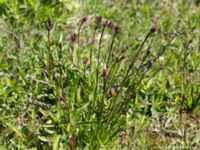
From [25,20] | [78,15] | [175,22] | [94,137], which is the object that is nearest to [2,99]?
[94,137]

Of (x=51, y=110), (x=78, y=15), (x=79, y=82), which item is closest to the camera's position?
(x=51, y=110)

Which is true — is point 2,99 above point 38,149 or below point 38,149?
above

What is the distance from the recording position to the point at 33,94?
9.50ft

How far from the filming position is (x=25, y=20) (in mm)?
3738

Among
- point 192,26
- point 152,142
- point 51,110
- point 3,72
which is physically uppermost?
point 192,26

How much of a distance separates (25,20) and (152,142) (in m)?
1.68

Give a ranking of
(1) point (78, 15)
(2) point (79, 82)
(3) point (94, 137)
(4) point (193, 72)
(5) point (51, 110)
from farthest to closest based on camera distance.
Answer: (1) point (78, 15)
(4) point (193, 72)
(2) point (79, 82)
(5) point (51, 110)
(3) point (94, 137)

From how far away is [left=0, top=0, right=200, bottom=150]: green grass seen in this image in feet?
8.63

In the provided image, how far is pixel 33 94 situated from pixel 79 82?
0.38 meters

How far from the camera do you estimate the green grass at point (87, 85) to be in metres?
2.63

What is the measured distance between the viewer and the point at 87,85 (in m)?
3.01

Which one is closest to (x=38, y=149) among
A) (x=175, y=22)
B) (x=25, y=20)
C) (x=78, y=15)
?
(x=25, y=20)

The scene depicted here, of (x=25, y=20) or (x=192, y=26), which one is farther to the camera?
(x=192, y=26)

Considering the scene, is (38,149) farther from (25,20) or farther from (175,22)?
(175,22)
